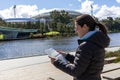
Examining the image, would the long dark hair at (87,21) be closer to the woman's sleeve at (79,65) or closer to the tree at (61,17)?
the woman's sleeve at (79,65)

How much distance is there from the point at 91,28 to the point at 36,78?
3180 mm

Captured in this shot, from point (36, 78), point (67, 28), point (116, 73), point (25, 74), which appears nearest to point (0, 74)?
point (25, 74)

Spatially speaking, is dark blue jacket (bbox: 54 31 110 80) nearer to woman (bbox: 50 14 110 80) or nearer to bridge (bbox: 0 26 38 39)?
woman (bbox: 50 14 110 80)

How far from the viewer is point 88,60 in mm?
1950

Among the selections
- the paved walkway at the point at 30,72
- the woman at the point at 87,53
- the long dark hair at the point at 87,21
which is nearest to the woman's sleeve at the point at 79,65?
the woman at the point at 87,53

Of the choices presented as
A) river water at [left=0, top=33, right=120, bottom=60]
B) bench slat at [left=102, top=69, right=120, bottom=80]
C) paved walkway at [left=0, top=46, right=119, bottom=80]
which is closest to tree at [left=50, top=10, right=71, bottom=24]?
river water at [left=0, top=33, right=120, bottom=60]

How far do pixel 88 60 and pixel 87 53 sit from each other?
0.17ft

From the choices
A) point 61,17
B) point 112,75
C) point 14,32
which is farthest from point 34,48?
point 61,17

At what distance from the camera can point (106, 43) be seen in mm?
2045

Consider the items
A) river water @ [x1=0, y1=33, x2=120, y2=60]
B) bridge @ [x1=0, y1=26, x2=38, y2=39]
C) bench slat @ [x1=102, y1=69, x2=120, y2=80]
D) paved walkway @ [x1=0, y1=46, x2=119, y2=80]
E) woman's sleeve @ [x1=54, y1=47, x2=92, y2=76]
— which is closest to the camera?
woman's sleeve @ [x1=54, y1=47, x2=92, y2=76]

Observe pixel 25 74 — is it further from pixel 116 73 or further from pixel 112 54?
pixel 112 54

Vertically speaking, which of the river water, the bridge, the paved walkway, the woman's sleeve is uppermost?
the woman's sleeve

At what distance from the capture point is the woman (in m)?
1.95

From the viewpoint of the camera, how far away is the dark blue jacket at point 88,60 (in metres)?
1.95
